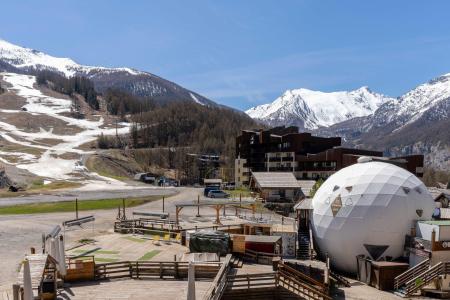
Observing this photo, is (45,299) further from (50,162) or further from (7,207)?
(50,162)

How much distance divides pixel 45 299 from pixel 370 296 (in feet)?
63.6

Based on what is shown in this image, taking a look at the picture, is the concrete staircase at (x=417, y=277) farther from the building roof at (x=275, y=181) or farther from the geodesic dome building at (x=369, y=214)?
the building roof at (x=275, y=181)

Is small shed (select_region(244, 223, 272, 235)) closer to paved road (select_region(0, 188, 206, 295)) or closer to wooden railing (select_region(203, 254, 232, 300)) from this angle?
wooden railing (select_region(203, 254, 232, 300))

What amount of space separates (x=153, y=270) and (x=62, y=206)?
43.6m

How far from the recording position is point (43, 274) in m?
18.8

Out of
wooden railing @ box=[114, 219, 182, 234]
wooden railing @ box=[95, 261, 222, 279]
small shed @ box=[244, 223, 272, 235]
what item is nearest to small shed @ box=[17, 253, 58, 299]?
wooden railing @ box=[95, 261, 222, 279]

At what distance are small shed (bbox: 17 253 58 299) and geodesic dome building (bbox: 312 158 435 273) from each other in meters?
20.7

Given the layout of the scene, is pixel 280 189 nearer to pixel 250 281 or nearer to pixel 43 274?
pixel 250 281

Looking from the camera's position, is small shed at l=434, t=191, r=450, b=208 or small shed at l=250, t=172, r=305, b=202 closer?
small shed at l=434, t=191, r=450, b=208

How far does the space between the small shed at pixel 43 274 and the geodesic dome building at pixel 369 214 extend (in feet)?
67.8

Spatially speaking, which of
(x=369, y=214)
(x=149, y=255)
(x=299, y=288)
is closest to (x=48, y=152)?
(x=149, y=255)

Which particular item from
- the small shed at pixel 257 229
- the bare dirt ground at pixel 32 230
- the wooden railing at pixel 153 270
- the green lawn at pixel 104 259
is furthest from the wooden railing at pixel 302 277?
the bare dirt ground at pixel 32 230

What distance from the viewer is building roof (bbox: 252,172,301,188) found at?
7519 centimetres

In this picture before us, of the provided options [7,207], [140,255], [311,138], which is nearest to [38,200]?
[7,207]
